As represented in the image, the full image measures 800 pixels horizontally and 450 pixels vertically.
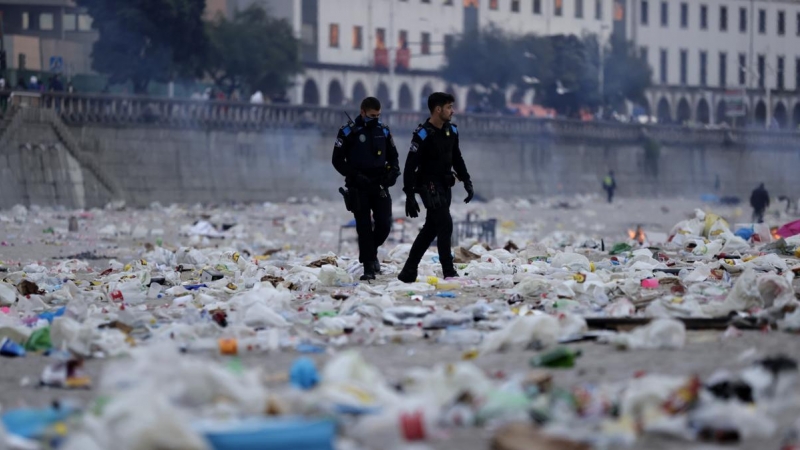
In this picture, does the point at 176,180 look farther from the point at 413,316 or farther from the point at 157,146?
the point at 413,316

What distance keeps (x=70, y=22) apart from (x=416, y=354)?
5929cm

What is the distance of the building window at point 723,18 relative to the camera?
327 feet

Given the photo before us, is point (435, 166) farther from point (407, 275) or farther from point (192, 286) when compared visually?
point (192, 286)

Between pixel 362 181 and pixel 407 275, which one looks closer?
pixel 407 275

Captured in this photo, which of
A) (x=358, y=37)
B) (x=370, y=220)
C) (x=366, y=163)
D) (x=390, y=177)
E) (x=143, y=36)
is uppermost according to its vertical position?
(x=358, y=37)

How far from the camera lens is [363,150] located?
1467cm

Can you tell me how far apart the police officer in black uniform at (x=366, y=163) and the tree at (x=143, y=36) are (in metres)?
41.5

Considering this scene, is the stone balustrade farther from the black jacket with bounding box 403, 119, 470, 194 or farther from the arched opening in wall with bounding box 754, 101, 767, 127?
the black jacket with bounding box 403, 119, 470, 194

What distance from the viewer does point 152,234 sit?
1283 inches

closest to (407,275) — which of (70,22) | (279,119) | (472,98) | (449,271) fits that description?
(449,271)

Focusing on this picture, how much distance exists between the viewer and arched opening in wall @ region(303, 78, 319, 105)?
74.3m

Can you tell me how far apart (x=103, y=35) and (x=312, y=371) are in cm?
4948

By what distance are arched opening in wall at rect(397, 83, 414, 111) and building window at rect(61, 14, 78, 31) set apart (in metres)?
17.7

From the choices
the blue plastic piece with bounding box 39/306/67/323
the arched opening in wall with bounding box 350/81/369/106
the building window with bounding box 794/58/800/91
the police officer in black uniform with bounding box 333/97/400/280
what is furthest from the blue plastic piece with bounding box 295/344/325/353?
the building window with bounding box 794/58/800/91
